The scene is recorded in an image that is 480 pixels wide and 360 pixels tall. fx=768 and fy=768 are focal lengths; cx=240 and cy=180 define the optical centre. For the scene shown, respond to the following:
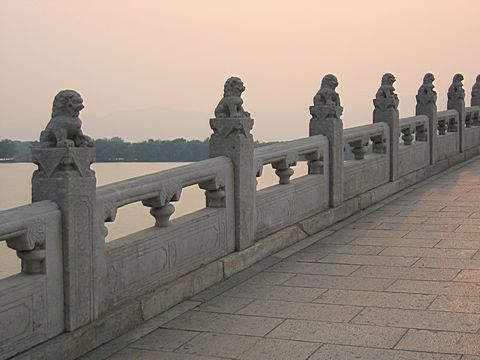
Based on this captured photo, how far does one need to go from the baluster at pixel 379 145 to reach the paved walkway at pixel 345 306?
240 cm

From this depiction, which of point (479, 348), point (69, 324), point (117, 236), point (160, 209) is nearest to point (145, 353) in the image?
point (69, 324)

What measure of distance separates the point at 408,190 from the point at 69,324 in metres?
8.03

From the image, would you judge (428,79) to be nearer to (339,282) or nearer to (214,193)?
(339,282)

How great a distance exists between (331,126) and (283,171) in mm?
1364

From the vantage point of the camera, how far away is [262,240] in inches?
302

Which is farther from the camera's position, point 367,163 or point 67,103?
point 367,163

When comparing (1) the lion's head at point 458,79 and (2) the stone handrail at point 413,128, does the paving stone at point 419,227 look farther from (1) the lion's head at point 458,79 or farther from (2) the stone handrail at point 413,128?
(1) the lion's head at point 458,79

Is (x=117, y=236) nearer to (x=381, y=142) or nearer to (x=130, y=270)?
(x=130, y=270)

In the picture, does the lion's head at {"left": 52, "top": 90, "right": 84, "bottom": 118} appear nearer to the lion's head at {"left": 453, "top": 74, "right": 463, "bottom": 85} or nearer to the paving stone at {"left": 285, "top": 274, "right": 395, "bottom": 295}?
the paving stone at {"left": 285, "top": 274, "right": 395, "bottom": 295}

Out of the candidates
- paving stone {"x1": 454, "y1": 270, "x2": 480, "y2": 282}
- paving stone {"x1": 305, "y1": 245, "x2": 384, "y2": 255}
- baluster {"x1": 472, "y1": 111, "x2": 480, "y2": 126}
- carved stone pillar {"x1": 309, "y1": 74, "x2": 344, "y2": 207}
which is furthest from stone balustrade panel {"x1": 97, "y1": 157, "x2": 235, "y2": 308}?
baluster {"x1": 472, "y1": 111, "x2": 480, "y2": 126}

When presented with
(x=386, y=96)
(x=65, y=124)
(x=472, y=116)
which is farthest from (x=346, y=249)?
(x=472, y=116)

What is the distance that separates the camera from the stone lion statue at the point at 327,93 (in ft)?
31.6

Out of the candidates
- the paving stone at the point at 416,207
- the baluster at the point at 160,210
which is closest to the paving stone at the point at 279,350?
the baluster at the point at 160,210

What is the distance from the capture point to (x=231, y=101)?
7.25m
